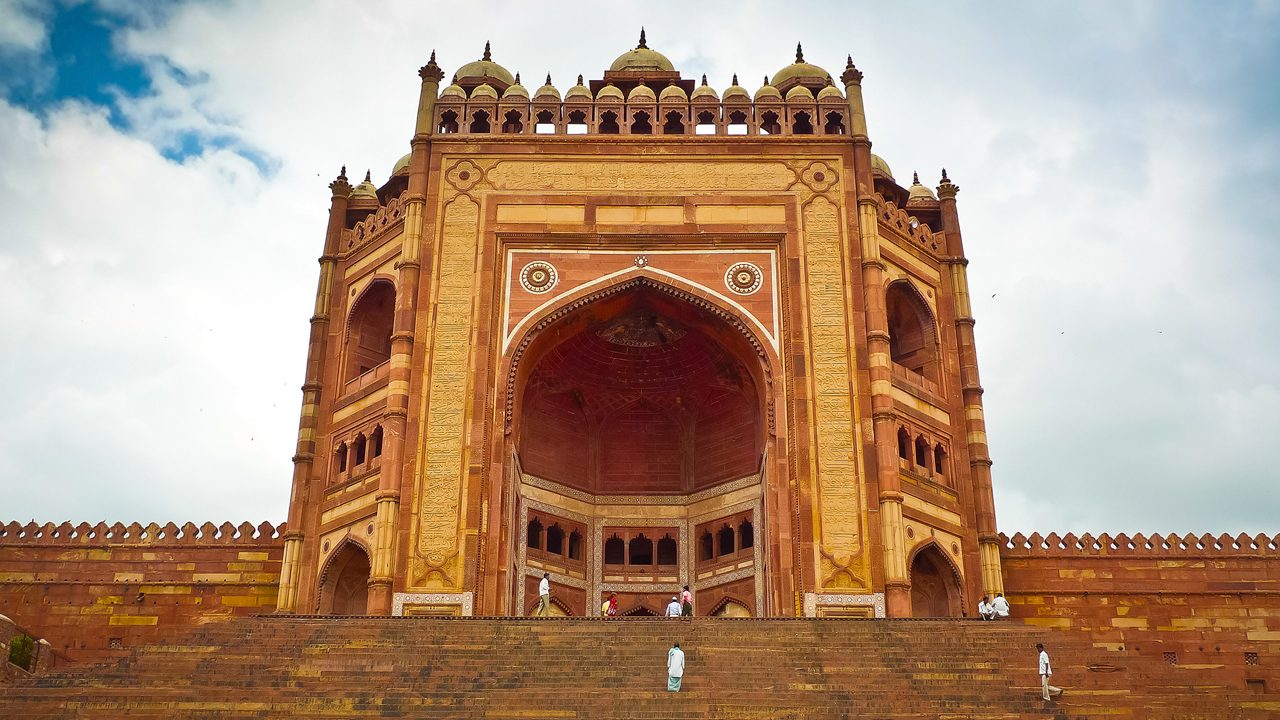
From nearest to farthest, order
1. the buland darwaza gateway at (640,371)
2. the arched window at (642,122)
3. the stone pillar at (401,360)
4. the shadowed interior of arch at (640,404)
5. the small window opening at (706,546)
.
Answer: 1. the stone pillar at (401,360)
2. the buland darwaza gateway at (640,371)
3. the shadowed interior of arch at (640,404)
4. the small window opening at (706,546)
5. the arched window at (642,122)

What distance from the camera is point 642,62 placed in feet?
98.9

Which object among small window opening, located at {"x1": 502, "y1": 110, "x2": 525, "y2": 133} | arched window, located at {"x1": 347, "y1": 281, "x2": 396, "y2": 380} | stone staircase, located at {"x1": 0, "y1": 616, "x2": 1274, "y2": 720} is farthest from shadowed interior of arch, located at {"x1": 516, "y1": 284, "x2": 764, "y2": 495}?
stone staircase, located at {"x1": 0, "y1": 616, "x2": 1274, "y2": 720}

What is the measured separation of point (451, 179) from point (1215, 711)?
55.1 feet

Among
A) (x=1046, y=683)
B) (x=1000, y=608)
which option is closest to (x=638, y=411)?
(x=1000, y=608)

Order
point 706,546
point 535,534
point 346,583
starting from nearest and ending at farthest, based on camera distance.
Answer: point 346,583 < point 535,534 < point 706,546

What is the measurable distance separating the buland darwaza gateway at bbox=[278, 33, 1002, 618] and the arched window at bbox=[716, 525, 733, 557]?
55mm

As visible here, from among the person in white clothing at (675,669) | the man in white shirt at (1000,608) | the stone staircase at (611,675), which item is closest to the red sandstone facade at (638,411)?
the man in white shirt at (1000,608)

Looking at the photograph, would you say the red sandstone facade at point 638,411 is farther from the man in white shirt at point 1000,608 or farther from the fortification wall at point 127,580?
the man in white shirt at point 1000,608

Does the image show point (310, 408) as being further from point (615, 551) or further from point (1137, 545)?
point (1137, 545)

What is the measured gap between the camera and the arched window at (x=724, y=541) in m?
27.5

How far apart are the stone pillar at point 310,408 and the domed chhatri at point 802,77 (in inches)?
374

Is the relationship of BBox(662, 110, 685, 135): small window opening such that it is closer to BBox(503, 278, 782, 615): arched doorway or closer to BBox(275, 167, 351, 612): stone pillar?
BBox(503, 278, 782, 615): arched doorway

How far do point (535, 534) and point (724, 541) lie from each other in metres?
3.76

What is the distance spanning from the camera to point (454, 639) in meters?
18.8
